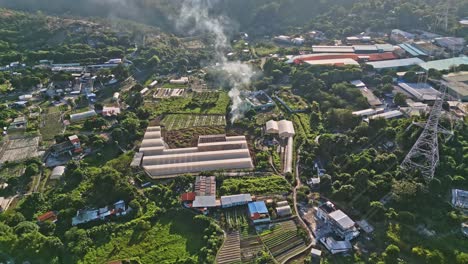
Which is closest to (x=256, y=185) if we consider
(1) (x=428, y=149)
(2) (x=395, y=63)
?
(1) (x=428, y=149)

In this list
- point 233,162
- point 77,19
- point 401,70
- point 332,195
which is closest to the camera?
point 332,195

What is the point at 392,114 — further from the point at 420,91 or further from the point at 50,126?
the point at 50,126

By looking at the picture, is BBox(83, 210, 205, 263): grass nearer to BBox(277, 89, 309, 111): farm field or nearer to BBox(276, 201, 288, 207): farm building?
BBox(276, 201, 288, 207): farm building

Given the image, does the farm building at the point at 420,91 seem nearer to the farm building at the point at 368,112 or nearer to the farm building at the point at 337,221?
the farm building at the point at 368,112

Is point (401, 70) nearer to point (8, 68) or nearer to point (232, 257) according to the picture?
point (232, 257)

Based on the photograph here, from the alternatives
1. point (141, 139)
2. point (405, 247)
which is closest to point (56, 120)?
point (141, 139)

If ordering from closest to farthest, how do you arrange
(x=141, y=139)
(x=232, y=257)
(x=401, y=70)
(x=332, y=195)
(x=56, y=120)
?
(x=232, y=257) → (x=332, y=195) → (x=141, y=139) → (x=56, y=120) → (x=401, y=70)

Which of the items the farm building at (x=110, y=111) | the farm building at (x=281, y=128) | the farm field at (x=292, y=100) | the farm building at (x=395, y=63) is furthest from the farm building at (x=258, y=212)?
the farm building at (x=395, y=63)
